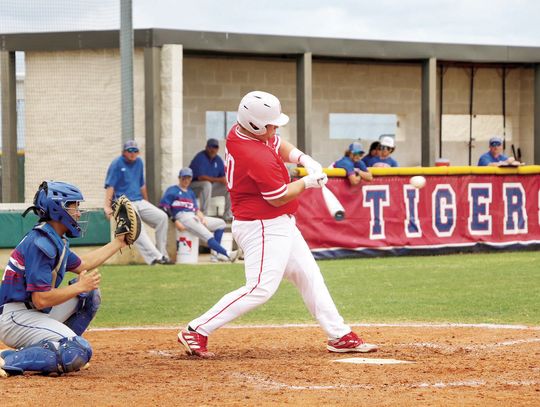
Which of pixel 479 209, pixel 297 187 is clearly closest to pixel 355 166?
pixel 479 209

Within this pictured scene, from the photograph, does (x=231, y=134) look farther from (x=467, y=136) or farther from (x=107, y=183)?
(x=467, y=136)

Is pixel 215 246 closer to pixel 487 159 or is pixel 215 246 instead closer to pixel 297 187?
pixel 487 159

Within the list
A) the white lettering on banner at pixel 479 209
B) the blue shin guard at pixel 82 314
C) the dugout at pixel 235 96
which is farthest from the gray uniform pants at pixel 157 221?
the blue shin guard at pixel 82 314

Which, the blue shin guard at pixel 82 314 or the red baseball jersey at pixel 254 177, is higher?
the red baseball jersey at pixel 254 177

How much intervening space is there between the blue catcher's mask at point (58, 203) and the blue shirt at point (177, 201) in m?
9.27

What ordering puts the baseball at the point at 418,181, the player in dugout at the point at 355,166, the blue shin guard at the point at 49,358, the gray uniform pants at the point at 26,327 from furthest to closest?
the player in dugout at the point at 355,166 < the baseball at the point at 418,181 < the gray uniform pants at the point at 26,327 < the blue shin guard at the point at 49,358

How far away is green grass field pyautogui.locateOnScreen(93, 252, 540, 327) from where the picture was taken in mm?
9500

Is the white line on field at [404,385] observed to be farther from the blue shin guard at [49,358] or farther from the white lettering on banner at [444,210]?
the white lettering on banner at [444,210]

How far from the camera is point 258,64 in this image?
2169cm

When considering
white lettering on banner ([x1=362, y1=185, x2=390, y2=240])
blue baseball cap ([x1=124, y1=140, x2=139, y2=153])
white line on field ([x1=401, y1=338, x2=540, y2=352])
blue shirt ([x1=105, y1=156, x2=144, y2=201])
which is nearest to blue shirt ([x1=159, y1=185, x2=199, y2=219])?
blue shirt ([x1=105, y1=156, x2=144, y2=201])

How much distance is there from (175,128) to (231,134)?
10.00 metres

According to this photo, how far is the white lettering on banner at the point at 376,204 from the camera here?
15.7 metres

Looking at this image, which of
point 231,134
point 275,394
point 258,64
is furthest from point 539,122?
point 275,394

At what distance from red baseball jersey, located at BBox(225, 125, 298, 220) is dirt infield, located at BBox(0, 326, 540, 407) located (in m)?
1.00
